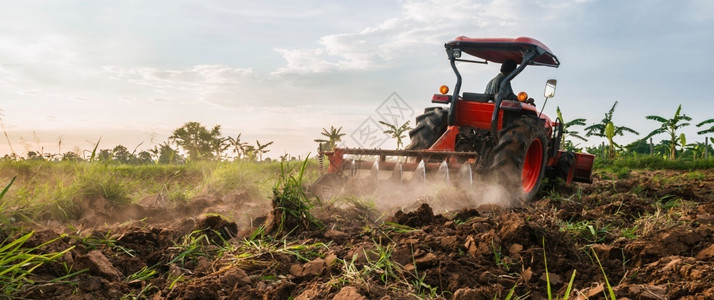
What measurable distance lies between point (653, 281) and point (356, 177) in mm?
4193

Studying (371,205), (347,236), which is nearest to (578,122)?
(371,205)

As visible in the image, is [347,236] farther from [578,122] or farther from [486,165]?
[578,122]

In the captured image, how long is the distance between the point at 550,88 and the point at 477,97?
3.72 feet

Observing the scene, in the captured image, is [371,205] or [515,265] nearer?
[515,265]

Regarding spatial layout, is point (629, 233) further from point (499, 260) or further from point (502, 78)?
point (502, 78)

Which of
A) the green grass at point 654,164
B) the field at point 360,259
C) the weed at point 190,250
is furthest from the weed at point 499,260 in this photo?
the green grass at point 654,164

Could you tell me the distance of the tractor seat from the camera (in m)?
7.79

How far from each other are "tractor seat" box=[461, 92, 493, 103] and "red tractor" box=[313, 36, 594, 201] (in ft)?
0.05

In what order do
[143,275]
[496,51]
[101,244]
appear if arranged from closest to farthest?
[143,275]
[101,244]
[496,51]

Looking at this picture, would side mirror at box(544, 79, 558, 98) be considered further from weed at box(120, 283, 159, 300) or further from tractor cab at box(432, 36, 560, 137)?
weed at box(120, 283, 159, 300)

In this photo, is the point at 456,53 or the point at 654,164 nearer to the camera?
the point at 456,53

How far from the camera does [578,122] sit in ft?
73.2

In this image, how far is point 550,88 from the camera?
696 centimetres

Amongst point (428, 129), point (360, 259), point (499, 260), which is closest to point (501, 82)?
point (428, 129)
